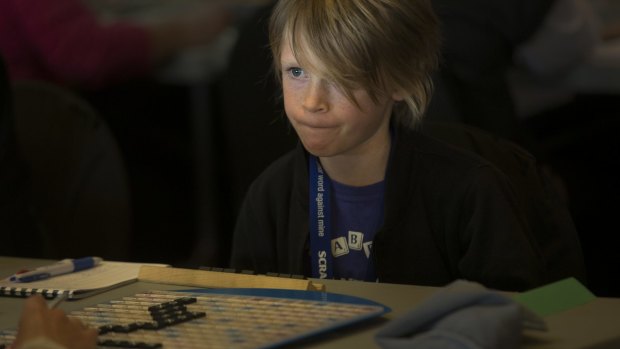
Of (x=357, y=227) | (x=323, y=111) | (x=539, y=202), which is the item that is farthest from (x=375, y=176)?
(x=539, y=202)

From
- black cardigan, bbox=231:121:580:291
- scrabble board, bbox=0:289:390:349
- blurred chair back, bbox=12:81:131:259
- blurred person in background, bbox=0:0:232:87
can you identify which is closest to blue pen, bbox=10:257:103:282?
scrabble board, bbox=0:289:390:349

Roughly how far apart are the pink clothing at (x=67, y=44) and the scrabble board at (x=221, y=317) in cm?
200

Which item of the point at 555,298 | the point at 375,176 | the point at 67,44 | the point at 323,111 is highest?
the point at 67,44

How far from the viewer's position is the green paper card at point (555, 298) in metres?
1.32

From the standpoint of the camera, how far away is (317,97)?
A: 158 cm

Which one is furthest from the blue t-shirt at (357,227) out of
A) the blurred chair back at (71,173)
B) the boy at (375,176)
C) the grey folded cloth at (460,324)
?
the blurred chair back at (71,173)

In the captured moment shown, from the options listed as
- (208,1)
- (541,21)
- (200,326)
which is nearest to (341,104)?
(200,326)

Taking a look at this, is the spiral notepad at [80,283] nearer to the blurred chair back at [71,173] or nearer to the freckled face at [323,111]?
the freckled face at [323,111]

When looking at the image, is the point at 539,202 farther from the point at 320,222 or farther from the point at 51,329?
the point at 51,329

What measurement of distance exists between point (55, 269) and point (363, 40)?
509 mm

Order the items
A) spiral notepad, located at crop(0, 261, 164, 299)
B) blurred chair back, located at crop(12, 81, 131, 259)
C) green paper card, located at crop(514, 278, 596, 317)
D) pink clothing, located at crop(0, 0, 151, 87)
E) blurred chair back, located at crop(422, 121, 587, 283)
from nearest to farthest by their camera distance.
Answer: green paper card, located at crop(514, 278, 596, 317)
spiral notepad, located at crop(0, 261, 164, 299)
blurred chair back, located at crop(422, 121, 587, 283)
blurred chair back, located at crop(12, 81, 131, 259)
pink clothing, located at crop(0, 0, 151, 87)

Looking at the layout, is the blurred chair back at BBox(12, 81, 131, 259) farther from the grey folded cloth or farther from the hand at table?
the grey folded cloth

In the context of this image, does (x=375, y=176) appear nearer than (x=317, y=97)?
No

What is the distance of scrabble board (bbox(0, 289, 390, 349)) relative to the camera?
4.05 ft
